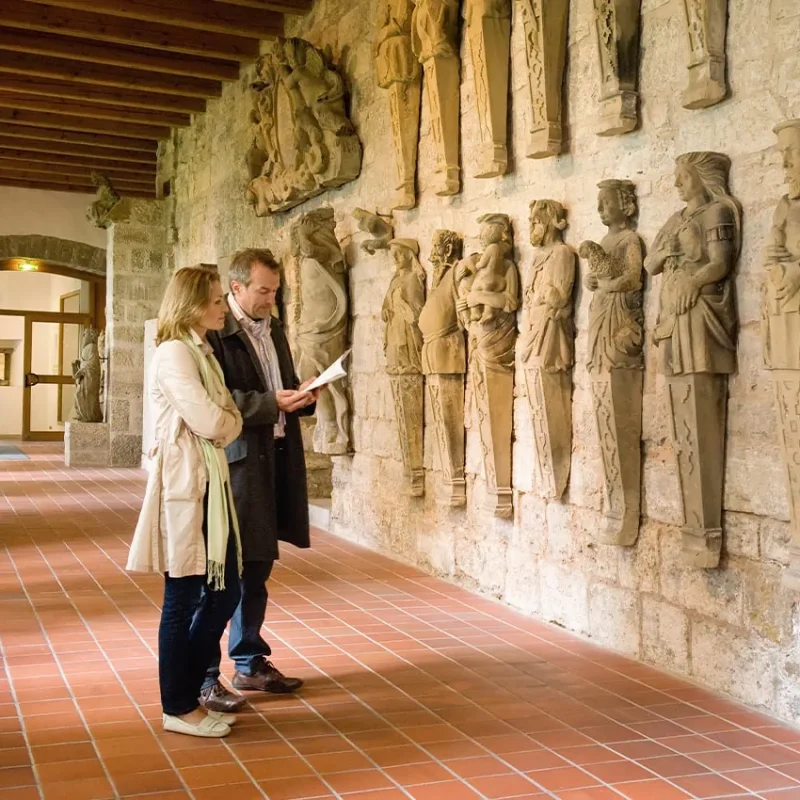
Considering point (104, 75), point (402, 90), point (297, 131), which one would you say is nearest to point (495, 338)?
point (402, 90)

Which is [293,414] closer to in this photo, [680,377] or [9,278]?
[680,377]

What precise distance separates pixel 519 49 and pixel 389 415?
7.71ft

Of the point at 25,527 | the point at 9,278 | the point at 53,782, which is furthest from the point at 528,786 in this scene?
the point at 9,278

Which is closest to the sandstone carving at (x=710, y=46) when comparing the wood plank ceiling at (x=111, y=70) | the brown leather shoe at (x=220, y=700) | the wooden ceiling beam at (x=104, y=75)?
the brown leather shoe at (x=220, y=700)

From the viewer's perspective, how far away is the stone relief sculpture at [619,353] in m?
4.11

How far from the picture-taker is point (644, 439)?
415 centimetres

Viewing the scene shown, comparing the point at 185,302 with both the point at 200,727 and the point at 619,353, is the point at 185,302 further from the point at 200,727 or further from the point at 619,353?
the point at 619,353

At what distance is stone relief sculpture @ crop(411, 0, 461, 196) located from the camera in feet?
18.2

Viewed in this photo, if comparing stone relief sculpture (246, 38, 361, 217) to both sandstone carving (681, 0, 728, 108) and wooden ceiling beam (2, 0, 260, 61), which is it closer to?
wooden ceiling beam (2, 0, 260, 61)

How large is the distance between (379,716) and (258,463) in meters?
0.87

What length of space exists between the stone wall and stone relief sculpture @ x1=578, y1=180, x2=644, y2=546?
0.05m

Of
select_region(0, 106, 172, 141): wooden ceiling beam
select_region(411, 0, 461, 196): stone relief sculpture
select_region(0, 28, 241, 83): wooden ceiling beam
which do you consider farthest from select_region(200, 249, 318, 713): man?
select_region(0, 106, 172, 141): wooden ceiling beam

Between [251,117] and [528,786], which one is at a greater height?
[251,117]

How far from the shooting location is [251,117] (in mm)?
8930
